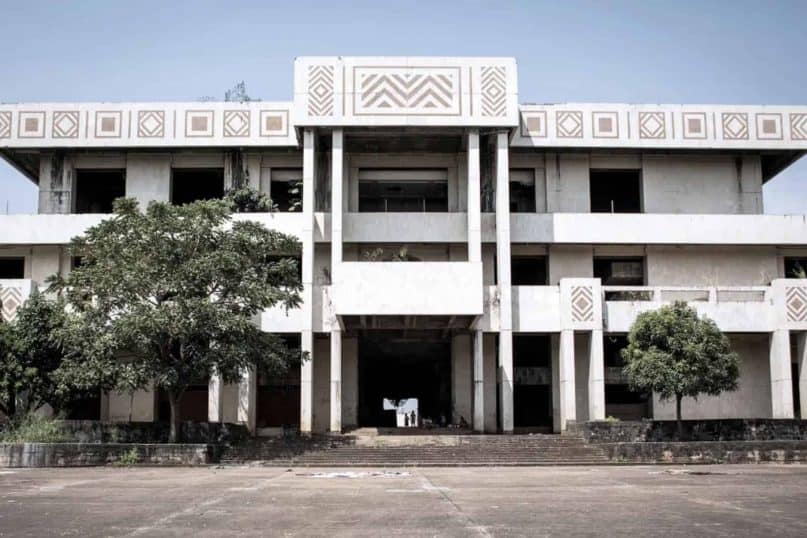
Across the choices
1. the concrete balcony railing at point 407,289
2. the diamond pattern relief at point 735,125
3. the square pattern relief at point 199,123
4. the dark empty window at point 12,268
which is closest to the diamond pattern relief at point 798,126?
the diamond pattern relief at point 735,125

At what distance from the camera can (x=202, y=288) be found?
26391 millimetres

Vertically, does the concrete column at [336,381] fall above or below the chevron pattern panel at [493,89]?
below

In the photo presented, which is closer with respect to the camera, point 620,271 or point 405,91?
point 405,91

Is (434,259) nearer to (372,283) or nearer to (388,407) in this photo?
(372,283)

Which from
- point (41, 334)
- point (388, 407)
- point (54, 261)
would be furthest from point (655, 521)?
point (388, 407)

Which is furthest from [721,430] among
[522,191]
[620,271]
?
[522,191]

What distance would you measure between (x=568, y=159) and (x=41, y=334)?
21.8 metres

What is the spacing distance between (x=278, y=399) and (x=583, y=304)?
13.0m

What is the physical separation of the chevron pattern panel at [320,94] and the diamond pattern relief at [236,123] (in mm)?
3793

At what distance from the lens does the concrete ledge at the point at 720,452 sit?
2553 centimetres

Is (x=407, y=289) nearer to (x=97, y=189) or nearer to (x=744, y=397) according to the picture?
(x=744, y=397)

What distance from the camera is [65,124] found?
119 feet

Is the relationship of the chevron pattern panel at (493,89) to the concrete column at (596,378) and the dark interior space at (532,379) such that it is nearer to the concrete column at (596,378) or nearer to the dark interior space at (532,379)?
the concrete column at (596,378)

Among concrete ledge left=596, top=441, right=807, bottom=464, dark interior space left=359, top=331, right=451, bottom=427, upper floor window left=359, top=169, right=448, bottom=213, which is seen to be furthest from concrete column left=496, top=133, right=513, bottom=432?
concrete ledge left=596, top=441, right=807, bottom=464
